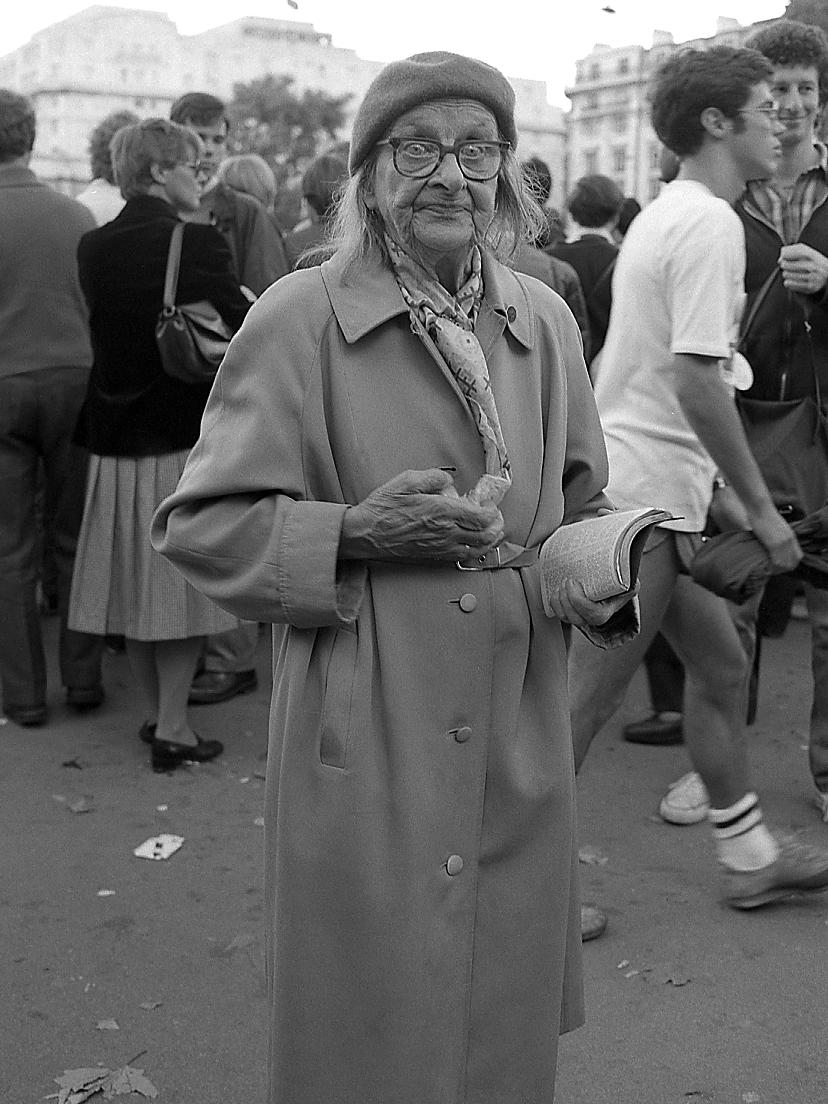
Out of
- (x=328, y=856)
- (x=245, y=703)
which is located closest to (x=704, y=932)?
(x=328, y=856)

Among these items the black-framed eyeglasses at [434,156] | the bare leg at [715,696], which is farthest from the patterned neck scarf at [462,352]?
the bare leg at [715,696]

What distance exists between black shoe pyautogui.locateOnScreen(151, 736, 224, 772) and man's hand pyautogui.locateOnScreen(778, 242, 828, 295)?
2.68 meters

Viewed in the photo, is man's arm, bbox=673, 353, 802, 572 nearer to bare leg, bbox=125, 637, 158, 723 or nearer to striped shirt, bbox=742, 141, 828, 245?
striped shirt, bbox=742, 141, 828, 245

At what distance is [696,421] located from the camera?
3.50 meters

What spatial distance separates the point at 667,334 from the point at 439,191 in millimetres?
1647

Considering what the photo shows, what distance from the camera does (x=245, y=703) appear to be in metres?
5.81

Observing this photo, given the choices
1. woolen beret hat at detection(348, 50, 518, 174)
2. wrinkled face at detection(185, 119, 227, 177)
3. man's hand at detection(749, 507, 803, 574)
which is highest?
woolen beret hat at detection(348, 50, 518, 174)

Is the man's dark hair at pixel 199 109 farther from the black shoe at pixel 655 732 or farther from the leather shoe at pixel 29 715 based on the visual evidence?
the black shoe at pixel 655 732

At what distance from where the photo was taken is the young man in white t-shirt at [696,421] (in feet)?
11.4

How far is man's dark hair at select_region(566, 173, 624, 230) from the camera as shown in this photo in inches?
292

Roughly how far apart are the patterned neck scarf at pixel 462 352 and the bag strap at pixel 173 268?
2.69 meters

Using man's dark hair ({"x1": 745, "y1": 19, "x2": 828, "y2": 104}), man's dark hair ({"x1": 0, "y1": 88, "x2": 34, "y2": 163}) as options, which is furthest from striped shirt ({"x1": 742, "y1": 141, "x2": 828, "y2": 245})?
man's dark hair ({"x1": 0, "y1": 88, "x2": 34, "y2": 163})

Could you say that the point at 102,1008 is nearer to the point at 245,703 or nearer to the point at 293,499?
the point at 293,499

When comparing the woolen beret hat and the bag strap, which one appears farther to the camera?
the bag strap
